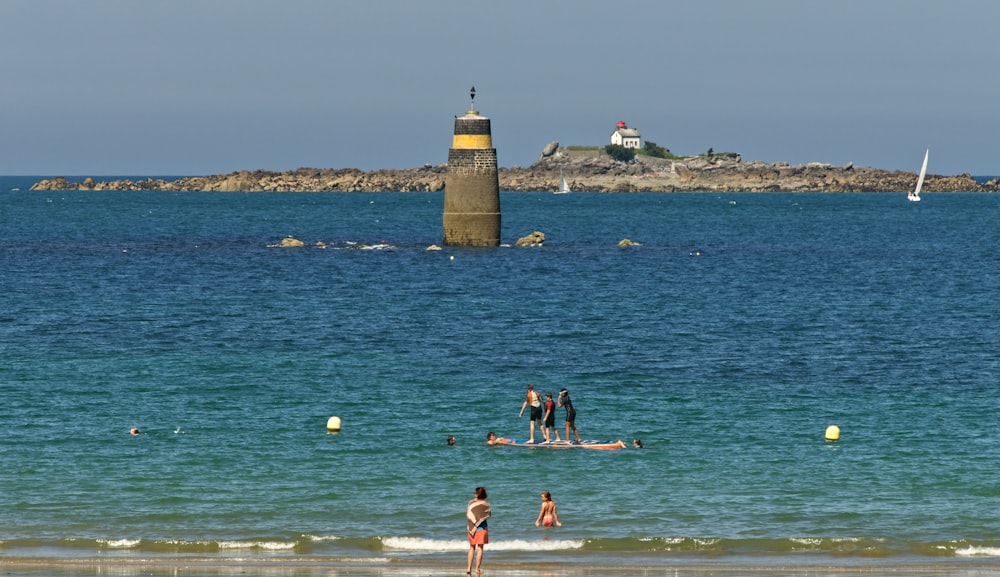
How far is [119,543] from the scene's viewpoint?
88.2 ft

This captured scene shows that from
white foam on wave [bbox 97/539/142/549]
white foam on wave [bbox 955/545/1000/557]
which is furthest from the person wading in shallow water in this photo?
white foam on wave [bbox 955/545/1000/557]

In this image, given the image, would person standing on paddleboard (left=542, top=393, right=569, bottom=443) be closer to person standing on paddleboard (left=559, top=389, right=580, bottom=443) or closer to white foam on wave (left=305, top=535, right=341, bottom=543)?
person standing on paddleboard (left=559, top=389, right=580, bottom=443)

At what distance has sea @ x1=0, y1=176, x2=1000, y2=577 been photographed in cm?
2695

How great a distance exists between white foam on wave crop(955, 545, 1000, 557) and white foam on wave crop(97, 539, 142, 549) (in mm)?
16440

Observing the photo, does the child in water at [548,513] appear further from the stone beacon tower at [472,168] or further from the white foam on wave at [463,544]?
the stone beacon tower at [472,168]

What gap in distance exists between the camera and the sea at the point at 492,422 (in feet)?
88.4

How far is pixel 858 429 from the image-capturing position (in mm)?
38094

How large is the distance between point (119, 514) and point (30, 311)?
124 feet

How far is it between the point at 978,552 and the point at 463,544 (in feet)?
33.5

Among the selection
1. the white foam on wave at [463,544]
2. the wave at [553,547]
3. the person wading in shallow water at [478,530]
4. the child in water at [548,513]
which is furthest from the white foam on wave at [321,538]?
the child in water at [548,513]

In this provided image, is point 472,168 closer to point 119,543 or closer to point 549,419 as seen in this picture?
point 549,419

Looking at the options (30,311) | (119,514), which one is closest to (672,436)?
(119,514)

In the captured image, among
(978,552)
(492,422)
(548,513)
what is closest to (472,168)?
(492,422)

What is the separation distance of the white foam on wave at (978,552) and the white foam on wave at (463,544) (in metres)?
7.55
